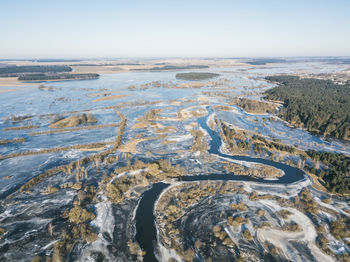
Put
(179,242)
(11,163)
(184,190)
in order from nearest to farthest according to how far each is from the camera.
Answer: (179,242)
(184,190)
(11,163)

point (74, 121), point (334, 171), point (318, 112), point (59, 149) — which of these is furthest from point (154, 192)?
point (318, 112)

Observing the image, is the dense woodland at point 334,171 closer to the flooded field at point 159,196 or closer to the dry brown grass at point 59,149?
the flooded field at point 159,196

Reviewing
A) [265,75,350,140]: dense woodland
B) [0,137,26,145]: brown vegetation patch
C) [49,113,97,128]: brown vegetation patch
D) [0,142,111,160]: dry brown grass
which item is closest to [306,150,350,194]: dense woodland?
[265,75,350,140]: dense woodland

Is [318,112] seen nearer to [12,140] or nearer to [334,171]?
[334,171]

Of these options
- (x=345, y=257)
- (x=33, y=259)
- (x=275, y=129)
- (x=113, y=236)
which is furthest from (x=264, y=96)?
(x=33, y=259)

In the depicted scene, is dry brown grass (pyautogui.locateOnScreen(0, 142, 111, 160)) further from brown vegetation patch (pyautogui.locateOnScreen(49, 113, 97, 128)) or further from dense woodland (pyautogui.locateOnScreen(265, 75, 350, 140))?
dense woodland (pyautogui.locateOnScreen(265, 75, 350, 140))

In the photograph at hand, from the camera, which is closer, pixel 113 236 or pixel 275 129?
pixel 113 236

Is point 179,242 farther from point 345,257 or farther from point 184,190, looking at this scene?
point 345,257

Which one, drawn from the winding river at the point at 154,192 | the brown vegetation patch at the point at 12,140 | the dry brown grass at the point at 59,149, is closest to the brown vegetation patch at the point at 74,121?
the brown vegetation patch at the point at 12,140
